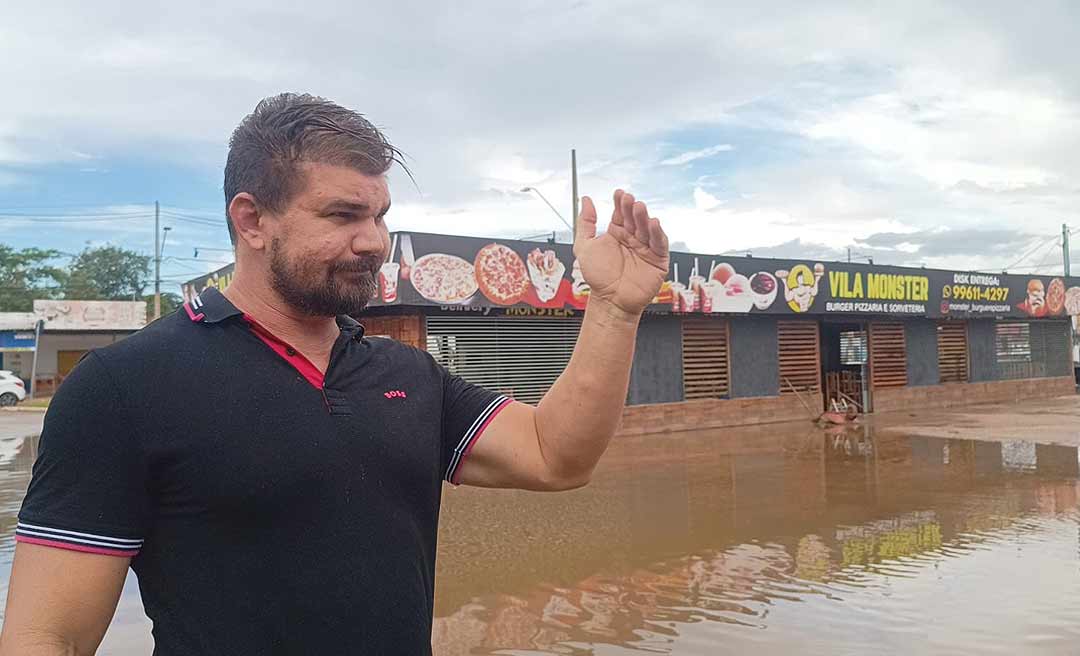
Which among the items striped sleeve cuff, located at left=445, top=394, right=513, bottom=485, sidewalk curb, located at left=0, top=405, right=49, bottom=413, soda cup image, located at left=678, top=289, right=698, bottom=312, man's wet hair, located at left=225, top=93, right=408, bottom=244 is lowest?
sidewalk curb, located at left=0, top=405, right=49, bottom=413

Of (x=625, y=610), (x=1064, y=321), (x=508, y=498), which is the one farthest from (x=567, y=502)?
(x=1064, y=321)

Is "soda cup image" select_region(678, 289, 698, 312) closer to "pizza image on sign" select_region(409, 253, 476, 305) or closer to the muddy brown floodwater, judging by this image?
"pizza image on sign" select_region(409, 253, 476, 305)

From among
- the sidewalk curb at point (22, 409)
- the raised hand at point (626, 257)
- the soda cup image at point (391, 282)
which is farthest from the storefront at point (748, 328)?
the sidewalk curb at point (22, 409)

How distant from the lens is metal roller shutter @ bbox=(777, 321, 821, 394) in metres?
19.4

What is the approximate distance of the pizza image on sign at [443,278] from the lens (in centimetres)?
1359

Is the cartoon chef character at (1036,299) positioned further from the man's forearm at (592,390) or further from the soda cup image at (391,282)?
the man's forearm at (592,390)

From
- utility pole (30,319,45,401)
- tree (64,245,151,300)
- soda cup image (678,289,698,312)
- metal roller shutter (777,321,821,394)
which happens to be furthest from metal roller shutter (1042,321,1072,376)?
tree (64,245,151,300)

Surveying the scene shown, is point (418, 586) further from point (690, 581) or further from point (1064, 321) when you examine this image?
point (1064, 321)

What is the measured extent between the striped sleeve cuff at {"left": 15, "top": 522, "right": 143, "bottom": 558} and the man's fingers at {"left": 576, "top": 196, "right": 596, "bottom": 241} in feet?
3.76

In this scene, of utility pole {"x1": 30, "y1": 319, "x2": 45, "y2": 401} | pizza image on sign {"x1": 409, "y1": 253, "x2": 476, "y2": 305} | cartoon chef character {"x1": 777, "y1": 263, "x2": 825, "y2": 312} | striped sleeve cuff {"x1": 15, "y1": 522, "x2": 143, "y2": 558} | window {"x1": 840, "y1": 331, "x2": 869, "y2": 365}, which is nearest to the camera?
striped sleeve cuff {"x1": 15, "y1": 522, "x2": 143, "y2": 558}

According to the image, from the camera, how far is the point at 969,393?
22984 millimetres

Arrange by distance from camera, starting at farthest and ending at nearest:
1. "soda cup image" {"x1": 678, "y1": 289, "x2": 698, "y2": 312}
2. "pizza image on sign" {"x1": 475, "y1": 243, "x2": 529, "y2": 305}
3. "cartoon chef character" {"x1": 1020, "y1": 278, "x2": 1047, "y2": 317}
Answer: "cartoon chef character" {"x1": 1020, "y1": 278, "x2": 1047, "y2": 317} < "soda cup image" {"x1": 678, "y1": 289, "x2": 698, "y2": 312} < "pizza image on sign" {"x1": 475, "y1": 243, "x2": 529, "y2": 305}

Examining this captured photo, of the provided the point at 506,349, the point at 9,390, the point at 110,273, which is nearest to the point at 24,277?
the point at 110,273

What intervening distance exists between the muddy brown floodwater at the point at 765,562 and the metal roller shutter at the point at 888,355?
906 cm
